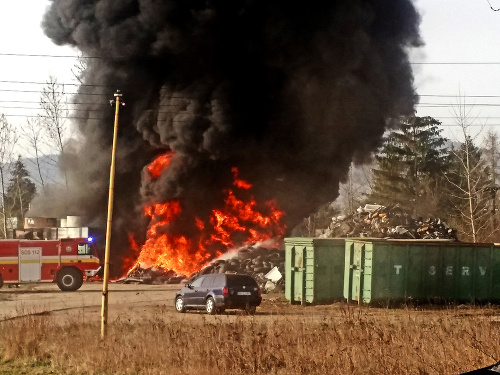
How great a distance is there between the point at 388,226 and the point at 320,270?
13377 millimetres

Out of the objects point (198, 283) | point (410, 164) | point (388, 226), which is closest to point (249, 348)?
point (198, 283)

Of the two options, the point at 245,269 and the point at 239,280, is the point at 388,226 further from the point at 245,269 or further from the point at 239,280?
the point at 239,280

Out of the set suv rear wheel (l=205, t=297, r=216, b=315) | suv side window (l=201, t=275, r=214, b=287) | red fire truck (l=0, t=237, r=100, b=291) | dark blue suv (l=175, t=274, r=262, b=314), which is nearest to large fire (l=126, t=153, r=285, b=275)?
red fire truck (l=0, t=237, r=100, b=291)

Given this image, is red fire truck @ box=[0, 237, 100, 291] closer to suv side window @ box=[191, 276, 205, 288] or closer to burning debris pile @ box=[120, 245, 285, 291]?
burning debris pile @ box=[120, 245, 285, 291]

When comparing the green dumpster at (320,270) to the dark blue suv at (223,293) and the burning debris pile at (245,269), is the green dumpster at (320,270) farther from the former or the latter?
the burning debris pile at (245,269)

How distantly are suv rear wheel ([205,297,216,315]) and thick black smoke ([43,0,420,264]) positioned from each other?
67.4 feet

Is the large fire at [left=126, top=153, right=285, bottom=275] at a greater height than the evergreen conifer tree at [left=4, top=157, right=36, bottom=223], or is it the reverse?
the evergreen conifer tree at [left=4, top=157, right=36, bottom=223]

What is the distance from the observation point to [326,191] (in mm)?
52094

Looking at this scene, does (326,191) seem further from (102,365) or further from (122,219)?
(102,365)

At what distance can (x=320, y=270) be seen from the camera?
28.7m

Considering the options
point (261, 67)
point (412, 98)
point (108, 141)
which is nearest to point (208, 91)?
point (261, 67)

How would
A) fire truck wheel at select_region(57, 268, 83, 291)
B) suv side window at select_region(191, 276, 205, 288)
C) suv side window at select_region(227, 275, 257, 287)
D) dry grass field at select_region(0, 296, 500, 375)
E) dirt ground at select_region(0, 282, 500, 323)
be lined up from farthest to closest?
fire truck wheel at select_region(57, 268, 83, 291) < suv side window at select_region(191, 276, 205, 288) < suv side window at select_region(227, 275, 257, 287) < dirt ground at select_region(0, 282, 500, 323) < dry grass field at select_region(0, 296, 500, 375)

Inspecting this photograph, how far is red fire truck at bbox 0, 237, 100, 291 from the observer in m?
37.6

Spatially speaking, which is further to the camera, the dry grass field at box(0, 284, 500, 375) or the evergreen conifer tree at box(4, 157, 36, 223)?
the evergreen conifer tree at box(4, 157, 36, 223)
